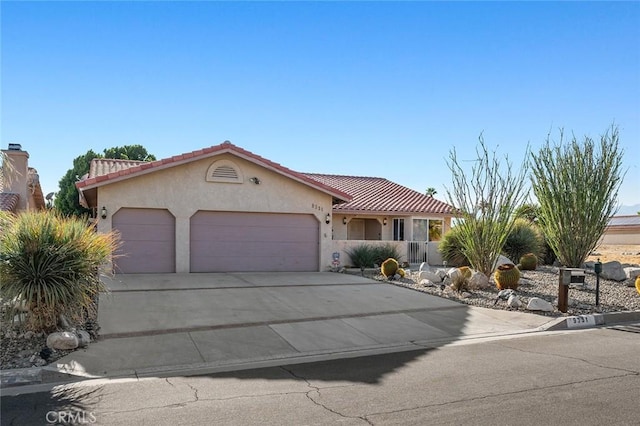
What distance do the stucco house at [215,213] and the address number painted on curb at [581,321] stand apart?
32.5 feet

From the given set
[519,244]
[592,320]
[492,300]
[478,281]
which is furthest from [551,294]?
[519,244]

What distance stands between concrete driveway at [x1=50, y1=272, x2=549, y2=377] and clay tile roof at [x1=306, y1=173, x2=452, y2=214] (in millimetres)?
10062

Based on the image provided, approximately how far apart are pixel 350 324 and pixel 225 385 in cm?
437

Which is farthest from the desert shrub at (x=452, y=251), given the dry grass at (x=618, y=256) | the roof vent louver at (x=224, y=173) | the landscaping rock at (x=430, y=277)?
the roof vent louver at (x=224, y=173)

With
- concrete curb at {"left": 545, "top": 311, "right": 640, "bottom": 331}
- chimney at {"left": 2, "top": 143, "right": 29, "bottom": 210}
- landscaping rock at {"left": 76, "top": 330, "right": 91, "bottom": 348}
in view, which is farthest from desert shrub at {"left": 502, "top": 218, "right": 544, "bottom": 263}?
chimney at {"left": 2, "top": 143, "right": 29, "bottom": 210}

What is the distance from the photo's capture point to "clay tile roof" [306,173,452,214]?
25.0 metres

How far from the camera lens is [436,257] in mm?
23875

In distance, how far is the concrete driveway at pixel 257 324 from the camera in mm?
7938

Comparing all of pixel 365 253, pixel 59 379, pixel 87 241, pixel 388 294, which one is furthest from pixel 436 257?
pixel 59 379

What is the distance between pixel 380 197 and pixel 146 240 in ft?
44.9

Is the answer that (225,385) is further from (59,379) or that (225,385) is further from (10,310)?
(10,310)

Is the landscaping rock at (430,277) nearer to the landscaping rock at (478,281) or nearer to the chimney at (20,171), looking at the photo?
the landscaping rock at (478,281)

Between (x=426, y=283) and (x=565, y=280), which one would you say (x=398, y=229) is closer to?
(x=426, y=283)

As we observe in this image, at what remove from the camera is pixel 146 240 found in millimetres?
17062
